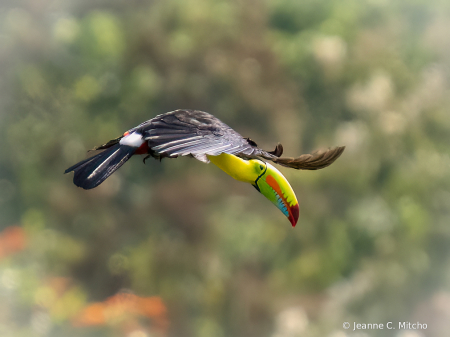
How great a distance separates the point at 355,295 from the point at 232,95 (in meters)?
2.91

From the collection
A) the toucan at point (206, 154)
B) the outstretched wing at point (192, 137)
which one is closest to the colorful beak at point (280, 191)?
the toucan at point (206, 154)

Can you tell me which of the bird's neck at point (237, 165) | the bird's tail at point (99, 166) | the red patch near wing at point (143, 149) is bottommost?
the bird's tail at point (99, 166)

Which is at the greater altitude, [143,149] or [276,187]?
[143,149]

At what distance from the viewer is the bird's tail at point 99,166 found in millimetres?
2225

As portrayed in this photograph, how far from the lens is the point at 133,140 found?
8.00 ft

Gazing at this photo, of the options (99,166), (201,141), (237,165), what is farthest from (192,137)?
(99,166)

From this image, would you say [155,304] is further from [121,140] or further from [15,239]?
[121,140]

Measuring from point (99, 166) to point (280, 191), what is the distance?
3.25 ft

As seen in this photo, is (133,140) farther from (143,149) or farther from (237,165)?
(237,165)

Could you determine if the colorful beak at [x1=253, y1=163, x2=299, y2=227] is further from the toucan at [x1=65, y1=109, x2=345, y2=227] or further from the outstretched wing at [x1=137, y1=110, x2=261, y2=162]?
the outstretched wing at [x1=137, y1=110, x2=261, y2=162]

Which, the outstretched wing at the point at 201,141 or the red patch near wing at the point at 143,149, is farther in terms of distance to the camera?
the red patch near wing at the point at 143,149

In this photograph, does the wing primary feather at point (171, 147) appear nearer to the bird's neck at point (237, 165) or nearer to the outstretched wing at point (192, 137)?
the outstretched wing at point (192, 137)

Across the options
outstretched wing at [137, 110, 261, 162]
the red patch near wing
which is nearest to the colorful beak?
outstretched wing at [137, 110, 261, 162]

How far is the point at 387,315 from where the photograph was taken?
541 centimetres
